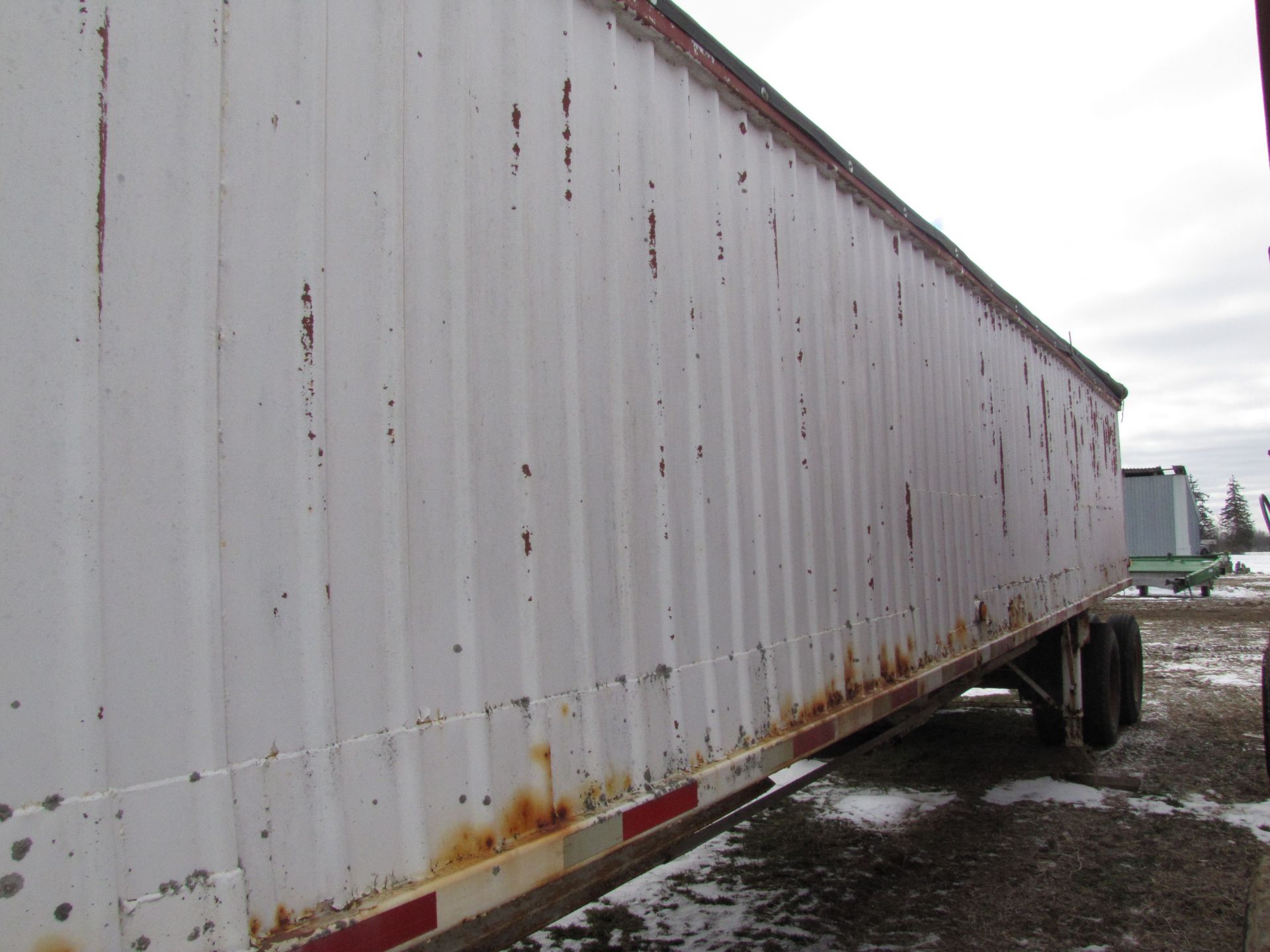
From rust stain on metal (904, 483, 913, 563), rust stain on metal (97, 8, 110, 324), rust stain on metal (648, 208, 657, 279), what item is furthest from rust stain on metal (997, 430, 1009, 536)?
rust stain on metal (97, 8, 110, 324)

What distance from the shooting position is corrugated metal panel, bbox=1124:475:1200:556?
924 inches

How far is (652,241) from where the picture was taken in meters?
2.25

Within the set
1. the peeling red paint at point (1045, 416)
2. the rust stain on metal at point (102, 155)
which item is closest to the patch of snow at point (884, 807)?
the peeling red paint at point (1045, 416)

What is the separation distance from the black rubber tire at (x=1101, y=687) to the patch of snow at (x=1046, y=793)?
1.06 meters

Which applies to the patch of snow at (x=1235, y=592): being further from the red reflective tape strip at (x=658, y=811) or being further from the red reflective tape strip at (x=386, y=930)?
the red reflective tape strip at (x=386, y=930)

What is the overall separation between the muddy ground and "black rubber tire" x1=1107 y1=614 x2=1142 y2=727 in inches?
9.3

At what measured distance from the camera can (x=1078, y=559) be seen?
7.06m

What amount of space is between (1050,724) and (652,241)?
6.27 m

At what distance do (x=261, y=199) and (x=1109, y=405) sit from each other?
9.52 meters

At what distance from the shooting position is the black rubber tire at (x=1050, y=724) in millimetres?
6902

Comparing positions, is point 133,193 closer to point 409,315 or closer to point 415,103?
point 409,315

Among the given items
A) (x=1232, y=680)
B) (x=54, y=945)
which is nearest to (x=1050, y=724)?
(x=1232, y=680)

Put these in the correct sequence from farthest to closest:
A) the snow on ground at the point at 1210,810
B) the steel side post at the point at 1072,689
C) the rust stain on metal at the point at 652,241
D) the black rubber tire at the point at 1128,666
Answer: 1. the black rubber tire at the point at 1128,666
2. the steel side post at the point at 1072,689
3. the snow on ground at the point at 1210,810
4. the rust stain on metal at the point at 652,241

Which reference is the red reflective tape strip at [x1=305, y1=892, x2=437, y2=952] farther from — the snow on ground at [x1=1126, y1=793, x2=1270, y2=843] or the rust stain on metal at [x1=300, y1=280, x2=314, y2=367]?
the snow on ground at [x1=1126, y1=793, x2=1270, y2=843]
